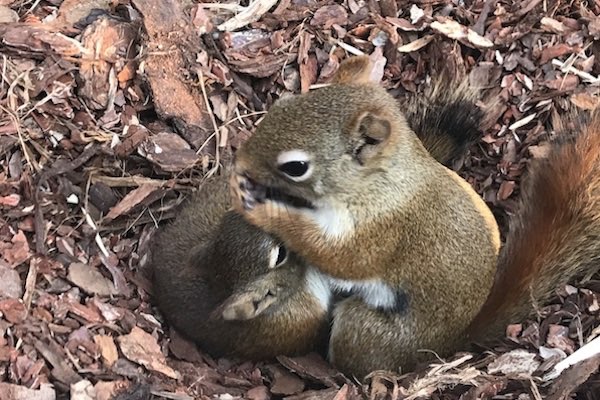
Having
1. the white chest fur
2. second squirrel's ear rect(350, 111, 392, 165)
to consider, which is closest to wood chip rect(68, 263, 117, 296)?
the white chest fur

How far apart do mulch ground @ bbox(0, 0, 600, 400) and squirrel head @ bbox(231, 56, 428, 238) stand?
2.29ft

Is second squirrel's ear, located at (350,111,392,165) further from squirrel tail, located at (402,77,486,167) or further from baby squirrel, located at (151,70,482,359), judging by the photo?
squirrel tail, located at (402,77,486,167)

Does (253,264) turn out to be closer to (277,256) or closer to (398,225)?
(277,256)

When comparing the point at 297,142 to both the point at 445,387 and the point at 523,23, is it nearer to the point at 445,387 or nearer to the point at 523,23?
the point at 445,387

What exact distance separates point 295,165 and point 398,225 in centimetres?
55

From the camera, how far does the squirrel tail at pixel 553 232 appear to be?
3.52 meters

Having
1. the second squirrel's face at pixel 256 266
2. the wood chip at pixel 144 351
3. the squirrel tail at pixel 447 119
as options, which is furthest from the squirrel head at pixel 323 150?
the wood chip at pixel 144 351

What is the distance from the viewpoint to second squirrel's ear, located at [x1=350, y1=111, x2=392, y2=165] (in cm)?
333

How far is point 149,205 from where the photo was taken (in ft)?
13.7

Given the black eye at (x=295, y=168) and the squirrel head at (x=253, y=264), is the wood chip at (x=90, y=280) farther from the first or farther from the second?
the black eye at (x=295, y=168)

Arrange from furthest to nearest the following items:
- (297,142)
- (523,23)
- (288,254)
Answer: (523,23) < (288,254) < (297,142)

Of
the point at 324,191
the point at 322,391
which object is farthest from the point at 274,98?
the point at 322,391

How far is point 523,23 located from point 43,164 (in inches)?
90.2

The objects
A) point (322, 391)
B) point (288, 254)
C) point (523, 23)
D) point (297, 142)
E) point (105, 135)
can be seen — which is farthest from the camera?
point (523, 23)
